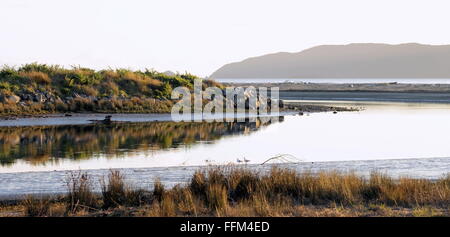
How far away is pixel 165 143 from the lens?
23.7 metres

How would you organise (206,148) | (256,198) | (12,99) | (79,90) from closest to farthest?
(256,198) < (206,148) < (12,99) < (79,90)

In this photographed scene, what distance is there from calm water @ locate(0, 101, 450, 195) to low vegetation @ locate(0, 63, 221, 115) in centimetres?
608

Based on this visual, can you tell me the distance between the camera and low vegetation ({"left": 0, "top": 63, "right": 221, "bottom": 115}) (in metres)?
35.8

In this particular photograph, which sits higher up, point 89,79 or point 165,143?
point 89,79

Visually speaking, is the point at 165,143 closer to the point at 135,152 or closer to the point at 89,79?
the point at 135,152

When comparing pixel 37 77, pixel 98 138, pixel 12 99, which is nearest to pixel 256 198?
pixel 98 138

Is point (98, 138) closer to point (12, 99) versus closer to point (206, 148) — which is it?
point (206, 148)

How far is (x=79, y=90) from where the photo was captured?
129ft

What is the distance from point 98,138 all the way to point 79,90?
49.0 ft

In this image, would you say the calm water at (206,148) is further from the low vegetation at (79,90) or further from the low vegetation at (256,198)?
the low vegetation at (79,90)

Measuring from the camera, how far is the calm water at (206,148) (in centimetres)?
1605

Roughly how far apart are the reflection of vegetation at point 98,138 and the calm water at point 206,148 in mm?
33
